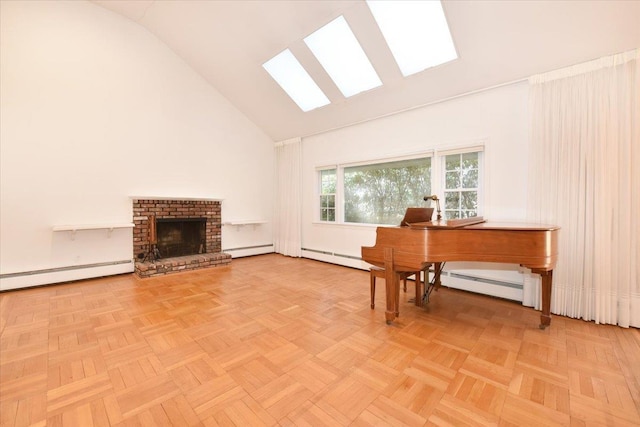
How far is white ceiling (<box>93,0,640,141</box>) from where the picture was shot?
2.61 metres

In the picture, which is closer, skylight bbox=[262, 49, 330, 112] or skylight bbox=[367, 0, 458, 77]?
skylight bbox=[367, 0, 458, 77]

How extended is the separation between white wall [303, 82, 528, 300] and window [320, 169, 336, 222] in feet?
1.26

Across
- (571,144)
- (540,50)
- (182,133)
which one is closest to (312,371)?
(571,144)

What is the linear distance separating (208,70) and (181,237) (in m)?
3.32

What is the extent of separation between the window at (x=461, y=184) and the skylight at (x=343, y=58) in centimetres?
164

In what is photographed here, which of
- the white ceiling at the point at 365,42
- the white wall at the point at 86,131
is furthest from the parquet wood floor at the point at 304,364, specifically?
the white ceiling at the point at 365,42

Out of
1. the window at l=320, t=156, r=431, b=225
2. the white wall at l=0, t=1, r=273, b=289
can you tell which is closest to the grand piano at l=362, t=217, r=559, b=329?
the window at l=320, t=156, r=431, b=225

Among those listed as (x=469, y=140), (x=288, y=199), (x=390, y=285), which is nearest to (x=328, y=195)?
(x=288, y=199)

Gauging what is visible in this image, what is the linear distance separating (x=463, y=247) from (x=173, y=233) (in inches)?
198

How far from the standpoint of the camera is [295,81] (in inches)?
197

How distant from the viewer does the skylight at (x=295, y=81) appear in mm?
4656

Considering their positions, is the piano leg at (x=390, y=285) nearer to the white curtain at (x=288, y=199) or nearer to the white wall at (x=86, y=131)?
the white curtain at (x=288, y=199)

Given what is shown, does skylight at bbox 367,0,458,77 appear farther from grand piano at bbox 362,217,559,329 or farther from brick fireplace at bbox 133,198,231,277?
brick fireplace at bbox 133,198,231,277

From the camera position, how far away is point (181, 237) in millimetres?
5336
